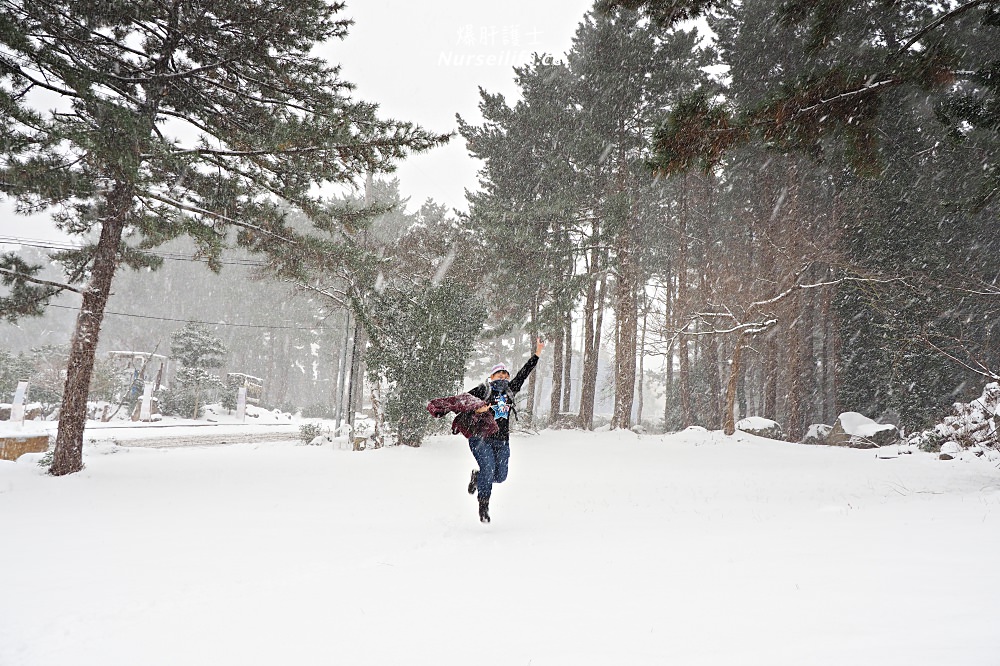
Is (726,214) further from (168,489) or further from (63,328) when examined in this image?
(63,328)

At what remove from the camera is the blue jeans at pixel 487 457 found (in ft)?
20.1

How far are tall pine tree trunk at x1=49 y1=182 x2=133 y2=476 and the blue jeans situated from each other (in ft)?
25.7

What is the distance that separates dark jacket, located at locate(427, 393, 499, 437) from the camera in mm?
6125

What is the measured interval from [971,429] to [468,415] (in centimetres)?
1244

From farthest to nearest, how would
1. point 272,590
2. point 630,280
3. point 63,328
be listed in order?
point 63,328
point 630,280
point 272,590

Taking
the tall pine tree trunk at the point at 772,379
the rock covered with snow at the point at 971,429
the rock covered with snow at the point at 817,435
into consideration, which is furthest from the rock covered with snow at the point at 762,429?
the rock covered with snow at the point at 971,429

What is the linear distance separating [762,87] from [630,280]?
8.12 meters

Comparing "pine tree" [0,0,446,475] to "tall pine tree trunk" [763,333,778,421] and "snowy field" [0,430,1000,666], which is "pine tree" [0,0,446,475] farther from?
"tall pine tree trunk" [763,333,778,421]

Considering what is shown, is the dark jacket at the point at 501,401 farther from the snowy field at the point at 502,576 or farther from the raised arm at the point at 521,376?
the snowy field at the point at 502,576

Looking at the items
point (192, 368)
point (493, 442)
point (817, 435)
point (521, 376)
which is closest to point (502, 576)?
point (493, 442)

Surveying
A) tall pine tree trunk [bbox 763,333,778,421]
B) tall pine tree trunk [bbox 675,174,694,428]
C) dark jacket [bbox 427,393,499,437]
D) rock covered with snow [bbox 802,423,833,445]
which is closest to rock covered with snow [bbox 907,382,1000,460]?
rock covered with snow [bbox 802,423,833,445]

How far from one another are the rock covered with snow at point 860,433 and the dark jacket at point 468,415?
15.3 meters

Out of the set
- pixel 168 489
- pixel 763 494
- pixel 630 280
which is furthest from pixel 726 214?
pixel 168 489

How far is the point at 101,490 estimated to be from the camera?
27.0ft
